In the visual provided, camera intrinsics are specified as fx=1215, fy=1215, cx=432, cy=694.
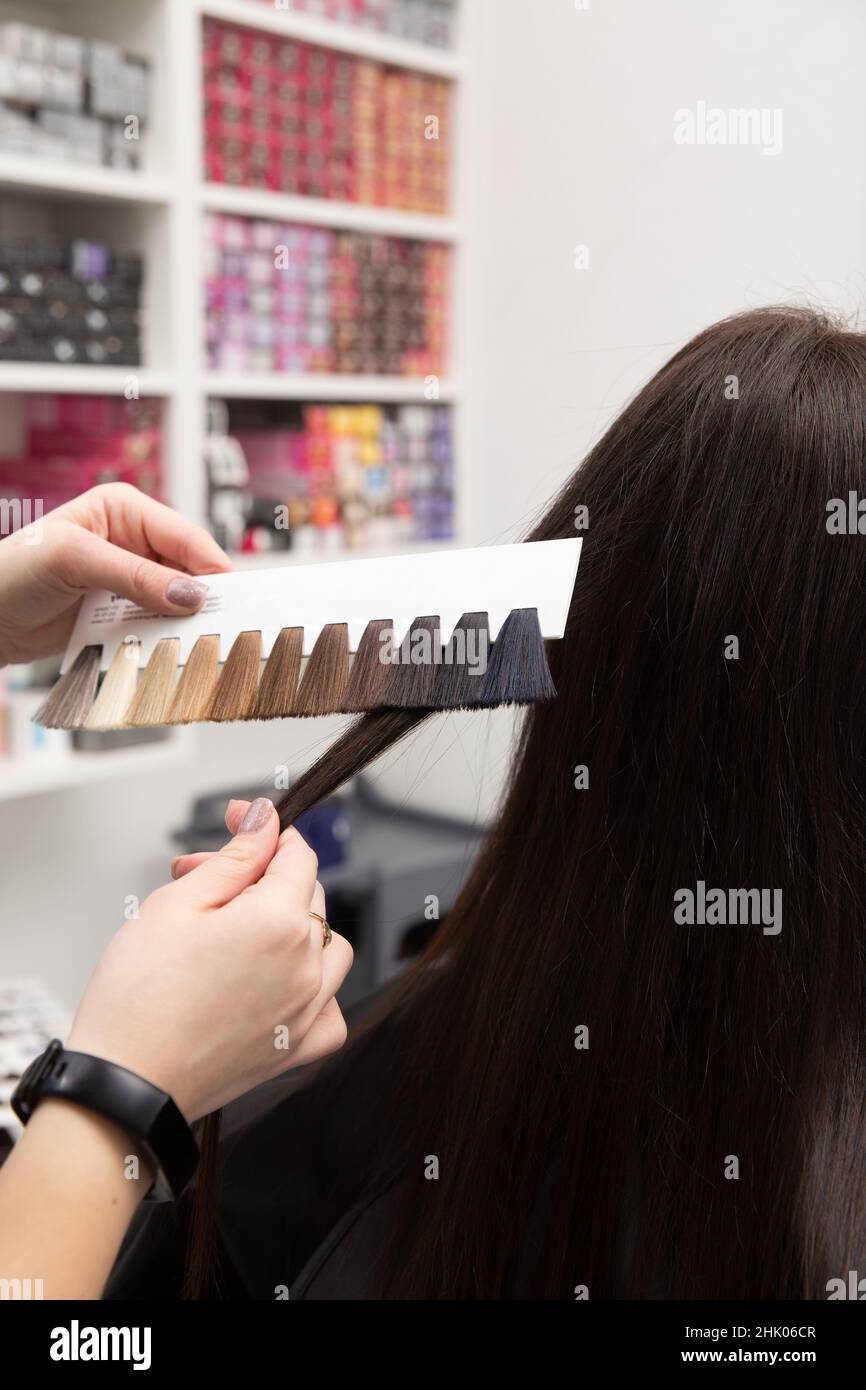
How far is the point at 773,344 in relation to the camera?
698 millimetres

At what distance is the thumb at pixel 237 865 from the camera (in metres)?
0.59

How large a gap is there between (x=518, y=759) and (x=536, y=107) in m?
1.96

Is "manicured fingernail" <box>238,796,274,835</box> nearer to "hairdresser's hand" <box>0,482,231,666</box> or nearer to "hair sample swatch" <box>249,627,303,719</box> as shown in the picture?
"hair sample swatch" <box>249,627,303,719</box>

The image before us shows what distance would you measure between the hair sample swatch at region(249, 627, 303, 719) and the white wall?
1.07 m

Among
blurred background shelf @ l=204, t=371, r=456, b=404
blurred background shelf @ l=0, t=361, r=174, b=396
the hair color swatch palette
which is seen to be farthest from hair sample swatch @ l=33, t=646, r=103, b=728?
blurred background shelf @ l=204, t=371, r=456, b=404

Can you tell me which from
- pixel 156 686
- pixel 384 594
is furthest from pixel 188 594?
pixel 384 594

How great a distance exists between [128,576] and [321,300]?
64.6 inches

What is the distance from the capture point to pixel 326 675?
69cm

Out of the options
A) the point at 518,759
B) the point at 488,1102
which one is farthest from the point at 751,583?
the point at 488,1102

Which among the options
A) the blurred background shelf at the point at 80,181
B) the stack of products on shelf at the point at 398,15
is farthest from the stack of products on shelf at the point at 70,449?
the stack of products on shelf at the point at 398,15

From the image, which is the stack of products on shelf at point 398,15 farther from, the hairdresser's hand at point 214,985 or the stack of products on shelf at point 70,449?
the hairdresser's hand at point 214,985

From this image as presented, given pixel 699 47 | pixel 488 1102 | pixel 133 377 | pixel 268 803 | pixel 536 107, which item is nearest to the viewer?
pixel 268 803

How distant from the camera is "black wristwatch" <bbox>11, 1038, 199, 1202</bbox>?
1.71ft
